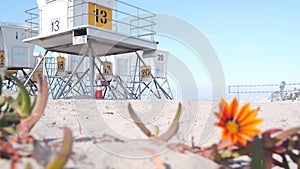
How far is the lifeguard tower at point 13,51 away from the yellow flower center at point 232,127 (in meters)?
10.1

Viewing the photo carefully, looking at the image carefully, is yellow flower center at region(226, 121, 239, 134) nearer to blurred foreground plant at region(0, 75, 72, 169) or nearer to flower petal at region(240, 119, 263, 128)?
flower petal at region(240, 119, 263, 128)

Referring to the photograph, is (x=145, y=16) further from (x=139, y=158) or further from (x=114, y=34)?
(x=139, y=158)

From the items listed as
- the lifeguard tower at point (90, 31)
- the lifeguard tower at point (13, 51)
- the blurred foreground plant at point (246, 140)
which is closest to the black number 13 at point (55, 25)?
the lifeguard tower at point (90, 31)

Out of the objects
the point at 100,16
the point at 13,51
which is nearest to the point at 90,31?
the point at 100,16

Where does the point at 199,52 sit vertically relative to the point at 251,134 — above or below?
above

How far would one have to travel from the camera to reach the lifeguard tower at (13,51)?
10.1 metres

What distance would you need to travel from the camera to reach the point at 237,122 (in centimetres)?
80

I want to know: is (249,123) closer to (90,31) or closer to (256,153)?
(256,153)

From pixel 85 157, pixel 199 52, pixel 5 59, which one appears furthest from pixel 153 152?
pixel 5 59

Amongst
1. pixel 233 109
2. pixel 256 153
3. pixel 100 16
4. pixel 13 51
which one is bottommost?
pixel 256 153

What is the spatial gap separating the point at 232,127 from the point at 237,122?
0.02 m

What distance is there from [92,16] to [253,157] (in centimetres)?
689

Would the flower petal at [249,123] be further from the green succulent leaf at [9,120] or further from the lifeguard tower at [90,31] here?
the lifeguard tower at [90,31]

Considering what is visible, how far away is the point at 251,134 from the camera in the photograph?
2.51 feet
